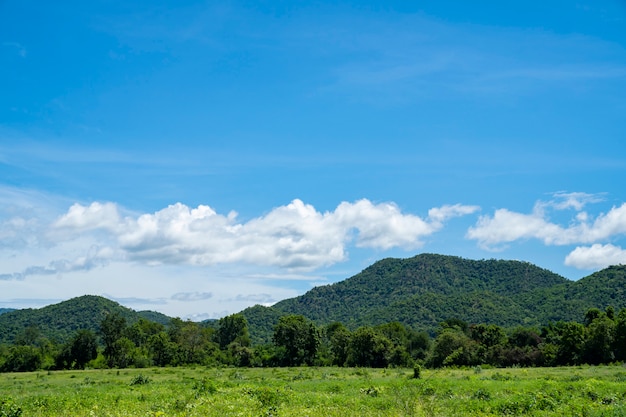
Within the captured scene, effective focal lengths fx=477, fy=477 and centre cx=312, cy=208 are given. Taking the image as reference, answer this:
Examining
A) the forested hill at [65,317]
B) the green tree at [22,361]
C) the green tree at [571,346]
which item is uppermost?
the forested hill at [65,317]

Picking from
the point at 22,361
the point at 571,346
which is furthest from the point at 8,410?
the point at 22,361

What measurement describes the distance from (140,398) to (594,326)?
5927 centimetres

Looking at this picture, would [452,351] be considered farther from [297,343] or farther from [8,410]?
[8,410]

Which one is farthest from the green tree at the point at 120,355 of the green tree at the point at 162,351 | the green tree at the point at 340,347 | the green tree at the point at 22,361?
the green tree at the point at 340,347

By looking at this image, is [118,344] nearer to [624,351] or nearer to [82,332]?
[82,332]

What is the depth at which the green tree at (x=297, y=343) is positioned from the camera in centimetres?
8338

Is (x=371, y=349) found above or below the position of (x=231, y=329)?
below

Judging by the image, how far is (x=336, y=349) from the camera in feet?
277

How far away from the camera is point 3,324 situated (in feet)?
572

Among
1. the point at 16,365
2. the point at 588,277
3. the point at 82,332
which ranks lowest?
the point at 16,365

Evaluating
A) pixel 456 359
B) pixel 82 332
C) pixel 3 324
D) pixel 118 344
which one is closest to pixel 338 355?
pixel 456 359

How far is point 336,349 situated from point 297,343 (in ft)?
23.0

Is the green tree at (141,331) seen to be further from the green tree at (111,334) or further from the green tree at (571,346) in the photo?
the green tree at (571,346)

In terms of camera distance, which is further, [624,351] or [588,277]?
[588,277]
